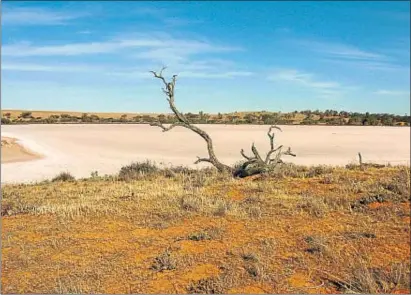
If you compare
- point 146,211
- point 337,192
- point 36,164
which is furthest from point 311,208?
point 36,164

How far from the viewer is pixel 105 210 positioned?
1084cm

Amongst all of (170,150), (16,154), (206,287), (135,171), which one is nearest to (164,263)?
(206,287)

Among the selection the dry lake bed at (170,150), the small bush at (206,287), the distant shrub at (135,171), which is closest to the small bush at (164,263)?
the small bush at (206,287)

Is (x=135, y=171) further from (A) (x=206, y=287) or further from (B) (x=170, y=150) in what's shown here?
(B) (x=170, y=150)

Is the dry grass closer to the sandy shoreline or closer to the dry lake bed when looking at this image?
the dry lake bed

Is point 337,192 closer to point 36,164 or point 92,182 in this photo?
point 92,182

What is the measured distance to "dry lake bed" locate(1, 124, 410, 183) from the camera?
80.6 ft

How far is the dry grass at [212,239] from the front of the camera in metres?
6.70

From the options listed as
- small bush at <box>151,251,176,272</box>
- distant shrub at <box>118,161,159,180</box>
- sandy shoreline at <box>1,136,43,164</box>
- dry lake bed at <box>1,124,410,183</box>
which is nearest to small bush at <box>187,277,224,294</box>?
small bush at <box>151,251,176,272</box>

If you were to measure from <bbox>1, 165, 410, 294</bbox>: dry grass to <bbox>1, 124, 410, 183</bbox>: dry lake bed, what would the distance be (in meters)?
10.1

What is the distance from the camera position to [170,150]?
34.2 metres

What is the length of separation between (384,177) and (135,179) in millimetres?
8029

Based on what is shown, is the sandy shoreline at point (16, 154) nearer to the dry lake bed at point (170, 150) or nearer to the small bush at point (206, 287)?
the dry lake bed at point (170, 150)

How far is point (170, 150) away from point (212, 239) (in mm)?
25858
